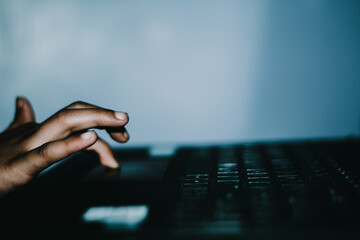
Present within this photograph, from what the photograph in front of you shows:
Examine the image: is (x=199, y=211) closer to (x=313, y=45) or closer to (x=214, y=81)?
(x=214, y=81)

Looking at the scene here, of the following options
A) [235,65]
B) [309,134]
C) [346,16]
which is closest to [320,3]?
[346,16]

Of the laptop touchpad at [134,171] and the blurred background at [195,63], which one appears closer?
the laptop touchpad at [134,171]

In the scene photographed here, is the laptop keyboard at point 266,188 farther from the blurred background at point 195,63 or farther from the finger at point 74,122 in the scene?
the blurred background at point 195,63

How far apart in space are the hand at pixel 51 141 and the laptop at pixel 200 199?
0.13 feet

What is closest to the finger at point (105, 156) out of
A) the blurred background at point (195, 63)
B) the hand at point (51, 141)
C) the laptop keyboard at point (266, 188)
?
the hand at point (51, 141)

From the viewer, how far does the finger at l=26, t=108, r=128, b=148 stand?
17.3 inches

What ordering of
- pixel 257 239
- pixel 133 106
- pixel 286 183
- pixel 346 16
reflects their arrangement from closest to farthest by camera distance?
pixel 257 239, pixel 286 183, pixel 346 16, pixel 133 106

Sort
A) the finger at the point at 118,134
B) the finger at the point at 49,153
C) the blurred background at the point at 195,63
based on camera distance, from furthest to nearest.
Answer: the blurred background at the point at 195,63, the finger at the point at 118,134, the finger at the point at 49,153

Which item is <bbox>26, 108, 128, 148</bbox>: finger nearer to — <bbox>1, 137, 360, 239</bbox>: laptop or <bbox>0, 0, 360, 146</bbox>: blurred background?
<bbox>1, 137, 360, 239</bbox>: laptop

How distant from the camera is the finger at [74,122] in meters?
0.44

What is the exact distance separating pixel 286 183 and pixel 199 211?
15 cm

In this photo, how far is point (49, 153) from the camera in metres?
0.40

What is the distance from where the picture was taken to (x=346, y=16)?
0.93 m

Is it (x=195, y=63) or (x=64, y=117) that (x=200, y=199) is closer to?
(x=64, y=117)
